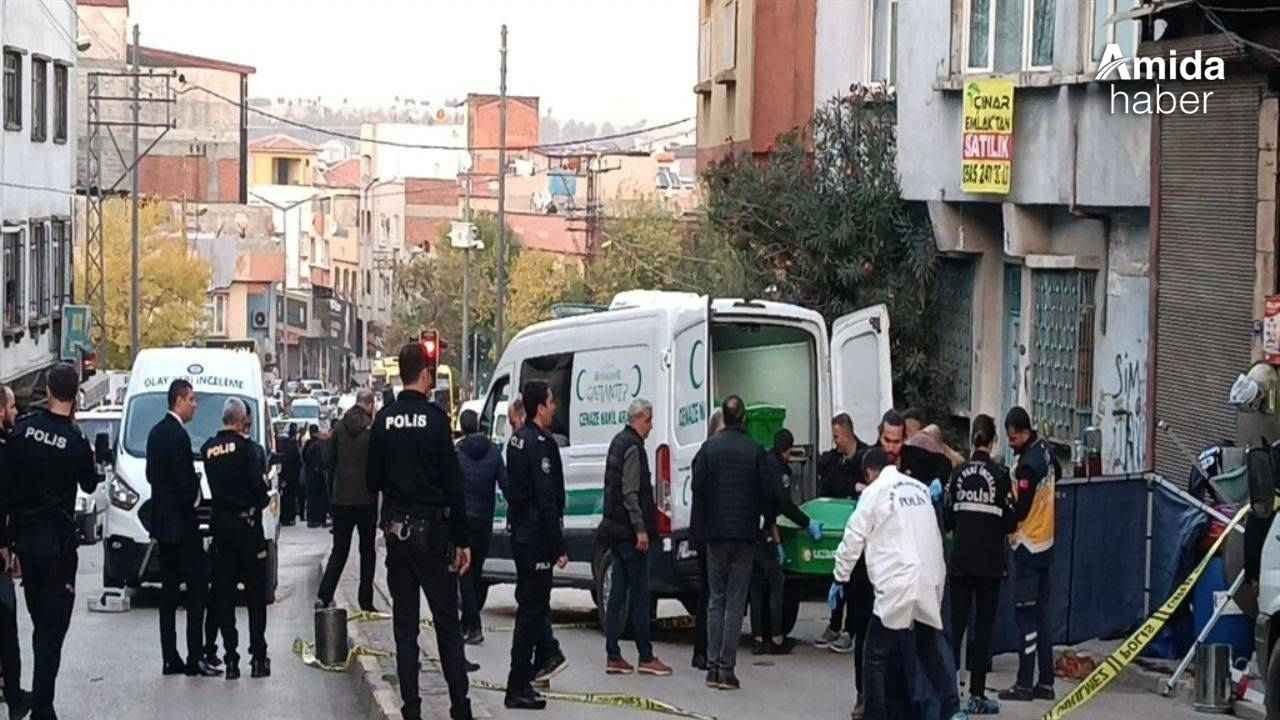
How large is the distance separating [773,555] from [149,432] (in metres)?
7.61

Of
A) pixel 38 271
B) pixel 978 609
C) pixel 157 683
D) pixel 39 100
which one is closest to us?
pixel 978 609

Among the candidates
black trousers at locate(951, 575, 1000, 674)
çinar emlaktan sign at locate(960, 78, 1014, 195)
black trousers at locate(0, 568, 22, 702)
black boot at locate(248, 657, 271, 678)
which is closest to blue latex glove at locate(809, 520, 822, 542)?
black trousers at locate(951, 575, 1000, 674)

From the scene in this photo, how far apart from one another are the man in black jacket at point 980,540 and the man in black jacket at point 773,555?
1557 mm

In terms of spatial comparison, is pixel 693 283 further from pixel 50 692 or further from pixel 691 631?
pixel 50 692

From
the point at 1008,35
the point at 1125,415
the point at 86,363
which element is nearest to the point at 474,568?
the point at 1125,415

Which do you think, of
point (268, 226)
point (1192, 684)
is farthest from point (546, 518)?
point (268, 226)

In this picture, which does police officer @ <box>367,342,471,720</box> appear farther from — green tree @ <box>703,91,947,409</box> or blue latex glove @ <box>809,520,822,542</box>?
green tree @ <box>703,91,947,409</box>

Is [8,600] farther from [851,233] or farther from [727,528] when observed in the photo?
[851,233]

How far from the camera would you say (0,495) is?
12.2m

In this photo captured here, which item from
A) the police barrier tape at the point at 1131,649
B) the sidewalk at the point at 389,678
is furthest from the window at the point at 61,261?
the police barrier tape at the point at 1131,649

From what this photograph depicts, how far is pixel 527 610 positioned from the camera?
13336 millimetres

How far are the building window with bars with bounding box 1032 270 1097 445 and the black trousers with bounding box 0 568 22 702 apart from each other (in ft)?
38.2

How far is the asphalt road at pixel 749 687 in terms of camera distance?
14.0 meters

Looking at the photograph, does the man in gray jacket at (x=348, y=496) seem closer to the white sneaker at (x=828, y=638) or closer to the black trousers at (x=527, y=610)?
the white sneaker at (x=828, y=638)
